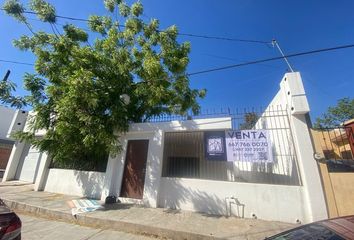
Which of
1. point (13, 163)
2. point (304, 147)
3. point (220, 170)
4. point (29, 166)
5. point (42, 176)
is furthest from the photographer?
point (13, 163)

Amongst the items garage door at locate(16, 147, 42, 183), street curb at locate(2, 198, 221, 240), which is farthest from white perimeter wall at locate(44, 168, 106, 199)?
garage door at locate(16, 147, 42, 183)

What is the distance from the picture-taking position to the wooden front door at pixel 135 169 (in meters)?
7.49

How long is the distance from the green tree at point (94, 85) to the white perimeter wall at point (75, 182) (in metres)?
0.77

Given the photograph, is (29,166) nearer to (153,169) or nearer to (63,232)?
(63,232)

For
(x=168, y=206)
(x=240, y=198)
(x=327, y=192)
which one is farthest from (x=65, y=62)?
(x=327, y=192)

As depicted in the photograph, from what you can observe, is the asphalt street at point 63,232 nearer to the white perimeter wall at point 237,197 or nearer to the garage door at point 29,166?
the white perimeter wall at point 237,197

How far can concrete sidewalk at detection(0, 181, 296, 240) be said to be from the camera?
187 inches

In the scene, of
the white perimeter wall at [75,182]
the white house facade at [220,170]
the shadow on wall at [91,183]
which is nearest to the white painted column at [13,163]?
the white perimeter wall at [75,182]

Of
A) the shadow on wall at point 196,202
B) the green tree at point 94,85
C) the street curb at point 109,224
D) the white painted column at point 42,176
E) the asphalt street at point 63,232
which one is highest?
the green tree at point 94,85

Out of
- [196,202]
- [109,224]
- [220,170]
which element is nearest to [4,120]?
[109,224]

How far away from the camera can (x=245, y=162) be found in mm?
6668

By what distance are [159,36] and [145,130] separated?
491 cm

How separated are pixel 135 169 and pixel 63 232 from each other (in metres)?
3.03

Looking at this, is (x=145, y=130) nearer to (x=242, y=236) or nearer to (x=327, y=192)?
(x=242, y=236)
